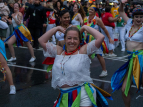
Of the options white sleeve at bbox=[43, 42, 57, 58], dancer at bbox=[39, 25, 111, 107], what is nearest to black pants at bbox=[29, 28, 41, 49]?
white sleeve at bbox=[43, 42, 57, 58]

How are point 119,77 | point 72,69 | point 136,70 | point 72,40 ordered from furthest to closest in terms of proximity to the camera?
point 119,77
point 136,70
point 72,40
point 72,69

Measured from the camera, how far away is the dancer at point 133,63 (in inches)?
150

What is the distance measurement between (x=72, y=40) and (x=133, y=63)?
133 cm

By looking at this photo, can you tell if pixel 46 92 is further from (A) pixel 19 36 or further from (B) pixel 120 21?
(B) pixel 120 21

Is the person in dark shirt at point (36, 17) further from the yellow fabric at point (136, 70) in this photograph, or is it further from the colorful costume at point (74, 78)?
the colorful costume at point (74, 78)

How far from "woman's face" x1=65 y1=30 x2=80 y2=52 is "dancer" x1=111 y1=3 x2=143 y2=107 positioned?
4.03 ft

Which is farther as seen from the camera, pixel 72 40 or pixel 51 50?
pixel 51 50

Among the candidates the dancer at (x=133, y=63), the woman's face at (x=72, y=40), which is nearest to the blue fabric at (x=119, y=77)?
the dancer at (x=133, y=63)

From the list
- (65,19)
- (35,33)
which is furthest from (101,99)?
(35,33)

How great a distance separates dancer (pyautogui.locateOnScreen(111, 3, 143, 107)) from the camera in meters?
3.81

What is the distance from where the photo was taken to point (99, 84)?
19.4ft

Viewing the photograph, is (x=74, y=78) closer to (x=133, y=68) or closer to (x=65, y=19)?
(x=133, y=68)

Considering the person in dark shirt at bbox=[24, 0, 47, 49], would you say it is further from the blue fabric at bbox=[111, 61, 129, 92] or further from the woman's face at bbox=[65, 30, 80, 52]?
the woman's face at bbox=[65, 30, 80, 52]

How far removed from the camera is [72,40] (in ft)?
10.0
